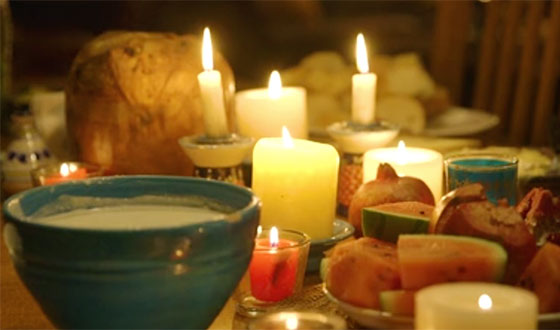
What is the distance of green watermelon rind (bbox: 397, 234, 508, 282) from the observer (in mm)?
748

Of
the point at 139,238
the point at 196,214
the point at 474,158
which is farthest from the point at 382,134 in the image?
the point at 139,238

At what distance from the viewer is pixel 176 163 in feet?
4.45

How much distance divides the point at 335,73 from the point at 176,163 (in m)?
0.65

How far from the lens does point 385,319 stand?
0.75m

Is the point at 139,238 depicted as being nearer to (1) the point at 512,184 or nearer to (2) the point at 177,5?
(1) the point at 512,184

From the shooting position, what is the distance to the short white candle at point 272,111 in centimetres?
133

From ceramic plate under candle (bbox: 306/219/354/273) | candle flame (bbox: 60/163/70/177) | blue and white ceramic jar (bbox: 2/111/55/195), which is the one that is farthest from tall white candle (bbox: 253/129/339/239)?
blue and white ceramic jar (bbox: 2/111/55/195)

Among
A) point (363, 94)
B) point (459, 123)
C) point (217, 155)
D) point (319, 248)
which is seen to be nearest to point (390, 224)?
point (319, 248)

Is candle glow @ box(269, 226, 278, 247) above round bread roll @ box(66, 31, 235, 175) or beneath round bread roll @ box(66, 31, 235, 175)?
beneath

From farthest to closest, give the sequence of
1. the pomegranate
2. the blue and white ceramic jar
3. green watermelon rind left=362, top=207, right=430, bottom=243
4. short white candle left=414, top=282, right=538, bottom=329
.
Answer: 1. the blue and white ceramic jar
2. the pomegranate
3. green watermelon rind left=362, top=207, right=430, bottom=243
4. short white candle left=414, top=282, right=538, bottom=329

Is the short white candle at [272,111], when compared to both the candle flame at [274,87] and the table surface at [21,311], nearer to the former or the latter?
the candle flame at [274,87]

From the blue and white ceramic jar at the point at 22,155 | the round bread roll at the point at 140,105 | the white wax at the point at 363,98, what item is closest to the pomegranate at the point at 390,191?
the white wax at the point at 363,98

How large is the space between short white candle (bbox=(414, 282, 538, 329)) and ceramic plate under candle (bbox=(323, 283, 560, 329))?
0.06m

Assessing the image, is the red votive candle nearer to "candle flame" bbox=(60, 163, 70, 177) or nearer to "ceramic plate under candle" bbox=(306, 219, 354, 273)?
"ceramic plate under candle" bbox=(306, 219, 354, 273)
